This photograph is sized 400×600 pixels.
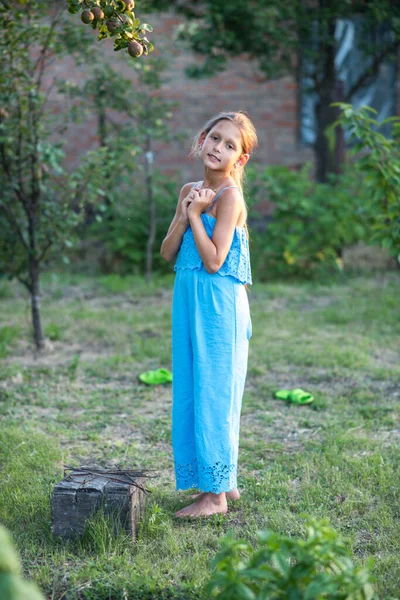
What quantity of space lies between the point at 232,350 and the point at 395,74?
26.9 feet

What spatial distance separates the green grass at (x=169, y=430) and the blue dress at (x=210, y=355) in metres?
0.30

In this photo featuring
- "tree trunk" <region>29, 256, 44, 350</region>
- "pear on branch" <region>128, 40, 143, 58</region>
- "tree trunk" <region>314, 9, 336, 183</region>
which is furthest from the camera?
"tree trunk" <region>314, 9, 336, 183</region>

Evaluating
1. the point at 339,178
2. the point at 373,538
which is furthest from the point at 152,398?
the point at 339,178

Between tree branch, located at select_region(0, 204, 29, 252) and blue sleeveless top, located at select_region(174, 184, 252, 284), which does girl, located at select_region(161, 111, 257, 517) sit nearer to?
blue sleeveless top, located at select_region(174, 184, 252, 284)

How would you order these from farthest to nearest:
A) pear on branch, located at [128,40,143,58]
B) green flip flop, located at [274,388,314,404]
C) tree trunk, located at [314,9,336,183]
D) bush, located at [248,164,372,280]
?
tree trunk, located at [314,9,336,183] < bush, located at [248,164,372,280] < green flip flop, located at [274,388,314,404] < pear on branch, located at [128,40,143,58]

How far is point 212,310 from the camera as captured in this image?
2967 mm

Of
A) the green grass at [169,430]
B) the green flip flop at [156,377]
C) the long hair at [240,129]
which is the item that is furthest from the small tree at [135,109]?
the long hair at [240,129]

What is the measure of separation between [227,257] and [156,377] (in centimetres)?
219

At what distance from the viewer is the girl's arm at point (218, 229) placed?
2.91 meters

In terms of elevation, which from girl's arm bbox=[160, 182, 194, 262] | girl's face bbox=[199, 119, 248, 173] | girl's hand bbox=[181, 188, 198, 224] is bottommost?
girl's arm bbox=[160, 182, 194, 262]

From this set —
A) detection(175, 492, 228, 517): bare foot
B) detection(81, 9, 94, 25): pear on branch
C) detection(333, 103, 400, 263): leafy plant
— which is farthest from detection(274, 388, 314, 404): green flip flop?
Answer: detection(81, 9, 94, 25): pear on branch

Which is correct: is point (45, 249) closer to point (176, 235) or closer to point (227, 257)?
point (176, 235)

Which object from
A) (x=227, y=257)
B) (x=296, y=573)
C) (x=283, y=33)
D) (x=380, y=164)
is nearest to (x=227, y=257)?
(x=227, y=257)

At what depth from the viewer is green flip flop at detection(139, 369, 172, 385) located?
16.4 ft
